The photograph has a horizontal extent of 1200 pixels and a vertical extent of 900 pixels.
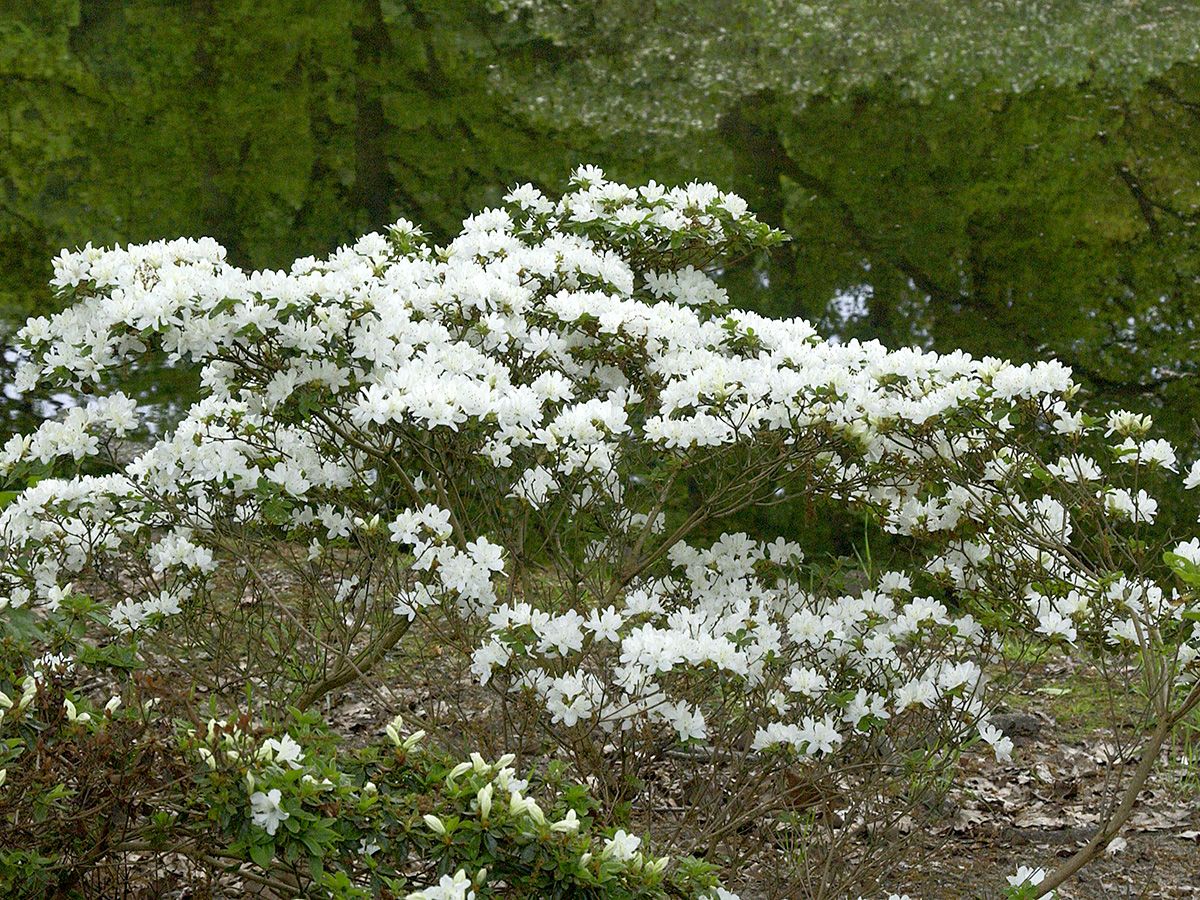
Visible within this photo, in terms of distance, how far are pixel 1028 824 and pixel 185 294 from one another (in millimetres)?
2653

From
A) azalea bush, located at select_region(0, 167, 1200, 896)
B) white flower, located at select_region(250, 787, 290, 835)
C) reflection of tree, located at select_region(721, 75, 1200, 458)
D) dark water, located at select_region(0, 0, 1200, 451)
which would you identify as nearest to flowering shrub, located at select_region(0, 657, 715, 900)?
white flower, located at select_region(250, 787, 290, 835)

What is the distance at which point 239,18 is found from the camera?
11.9 meters

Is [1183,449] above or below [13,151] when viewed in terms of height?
below

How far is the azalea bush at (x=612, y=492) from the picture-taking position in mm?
2414

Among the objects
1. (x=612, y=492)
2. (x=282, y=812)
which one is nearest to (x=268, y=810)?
(x=282, y=812)

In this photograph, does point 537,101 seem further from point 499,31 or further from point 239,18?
point 239,18

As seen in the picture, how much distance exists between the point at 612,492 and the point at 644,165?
708 centimetres

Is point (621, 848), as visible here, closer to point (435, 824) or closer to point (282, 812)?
point (435, 824)

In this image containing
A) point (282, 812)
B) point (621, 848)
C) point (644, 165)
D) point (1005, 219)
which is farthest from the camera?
point (644, 165)

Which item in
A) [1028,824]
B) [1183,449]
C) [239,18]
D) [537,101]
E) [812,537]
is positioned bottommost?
[1028,824]

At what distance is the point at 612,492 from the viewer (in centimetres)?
279

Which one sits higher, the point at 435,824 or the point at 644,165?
the point at 644,165

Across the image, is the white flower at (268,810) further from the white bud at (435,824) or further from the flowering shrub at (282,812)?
the white bud at (435,824)

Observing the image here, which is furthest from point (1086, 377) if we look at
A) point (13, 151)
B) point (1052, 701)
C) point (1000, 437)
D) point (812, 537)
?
point (13, 151)
